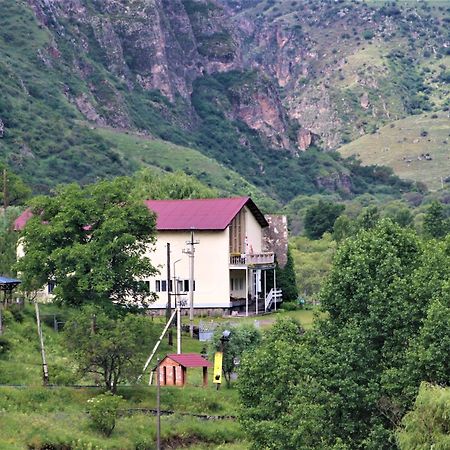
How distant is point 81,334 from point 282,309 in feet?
94.1

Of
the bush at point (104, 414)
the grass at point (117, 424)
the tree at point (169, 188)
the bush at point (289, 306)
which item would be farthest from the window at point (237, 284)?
the bush at point (104, 414)

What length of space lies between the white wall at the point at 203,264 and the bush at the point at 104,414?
26.3 m

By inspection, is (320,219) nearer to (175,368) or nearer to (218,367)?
(218,367)

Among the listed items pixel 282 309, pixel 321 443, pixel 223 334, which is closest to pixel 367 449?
pixel 321 443

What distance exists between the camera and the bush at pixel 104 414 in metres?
47.9

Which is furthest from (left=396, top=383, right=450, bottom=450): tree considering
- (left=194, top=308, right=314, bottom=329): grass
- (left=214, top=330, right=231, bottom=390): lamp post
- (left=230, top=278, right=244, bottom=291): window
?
(left=230, top=278, right=244, bottom=291): window

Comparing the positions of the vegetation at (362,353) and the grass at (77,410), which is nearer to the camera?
the vegetation at (362,353)

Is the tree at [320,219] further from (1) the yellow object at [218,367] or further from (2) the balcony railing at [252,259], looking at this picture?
(1) the yellow object at [218,367]

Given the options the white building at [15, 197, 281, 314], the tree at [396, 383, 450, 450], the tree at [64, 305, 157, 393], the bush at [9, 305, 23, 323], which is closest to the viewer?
the tree at [396, 383, 450, 450]

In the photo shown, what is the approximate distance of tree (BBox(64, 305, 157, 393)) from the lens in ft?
170

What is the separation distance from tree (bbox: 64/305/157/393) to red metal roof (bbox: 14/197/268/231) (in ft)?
66.4

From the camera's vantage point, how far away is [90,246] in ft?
197

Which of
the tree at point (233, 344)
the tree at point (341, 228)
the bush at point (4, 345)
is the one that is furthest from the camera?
the tree at point (341, 228)

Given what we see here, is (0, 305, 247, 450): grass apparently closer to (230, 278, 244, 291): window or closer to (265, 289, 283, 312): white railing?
(230, 278, 244, 291): window
